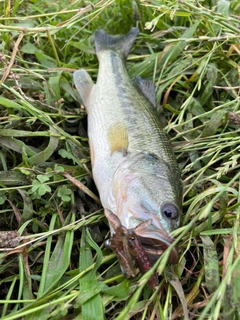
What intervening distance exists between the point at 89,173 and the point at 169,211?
0.87 metres

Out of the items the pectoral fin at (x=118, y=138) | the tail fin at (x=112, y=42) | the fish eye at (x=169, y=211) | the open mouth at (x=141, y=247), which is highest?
the tail fin at (x=112, y=42)

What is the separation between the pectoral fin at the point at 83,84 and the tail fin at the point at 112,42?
34 centimetres

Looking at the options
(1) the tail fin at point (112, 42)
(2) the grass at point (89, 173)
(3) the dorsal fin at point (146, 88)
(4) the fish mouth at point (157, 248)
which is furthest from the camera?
(1) the tail fin at point (112, 42)

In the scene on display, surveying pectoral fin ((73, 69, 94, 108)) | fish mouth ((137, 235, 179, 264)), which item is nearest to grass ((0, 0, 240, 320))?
pectoral fin ((73, 69, 94, 108))

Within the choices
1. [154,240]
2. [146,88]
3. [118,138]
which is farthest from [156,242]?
[146,88]

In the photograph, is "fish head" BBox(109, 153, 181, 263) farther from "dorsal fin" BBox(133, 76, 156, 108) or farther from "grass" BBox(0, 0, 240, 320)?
"dorsal fin" BBox(133, 76, 156, 108)

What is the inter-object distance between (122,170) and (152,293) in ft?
2.80

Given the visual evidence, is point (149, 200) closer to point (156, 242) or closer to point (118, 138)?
point (156, 242)

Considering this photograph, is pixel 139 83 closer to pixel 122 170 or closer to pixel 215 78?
pixel 215 78

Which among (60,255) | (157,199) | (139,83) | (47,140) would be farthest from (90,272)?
(139,83)

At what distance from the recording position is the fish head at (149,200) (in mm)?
2252

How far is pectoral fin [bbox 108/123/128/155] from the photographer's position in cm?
292

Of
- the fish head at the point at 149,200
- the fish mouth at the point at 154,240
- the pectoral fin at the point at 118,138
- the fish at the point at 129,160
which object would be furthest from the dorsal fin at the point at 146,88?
the fish mouth at the point at 154,240

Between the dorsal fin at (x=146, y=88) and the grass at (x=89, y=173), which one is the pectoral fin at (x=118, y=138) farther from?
the dorsal fin at (x=146, y=88)
